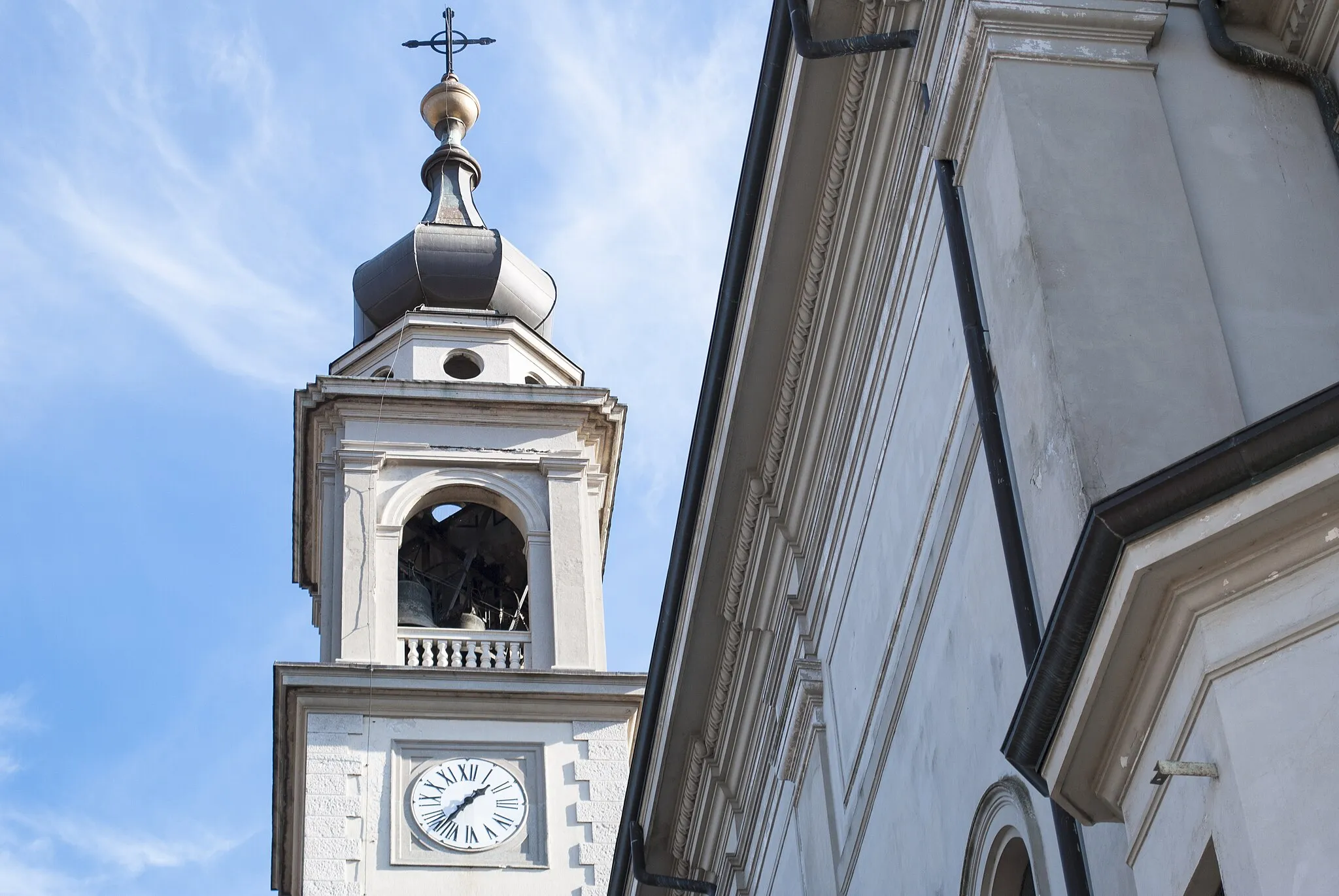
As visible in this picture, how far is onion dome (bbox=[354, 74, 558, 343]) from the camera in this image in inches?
1167

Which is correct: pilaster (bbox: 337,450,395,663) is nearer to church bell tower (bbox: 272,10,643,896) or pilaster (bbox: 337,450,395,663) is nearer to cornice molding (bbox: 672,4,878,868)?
church bell tower (bbox: 272,10,643,896)

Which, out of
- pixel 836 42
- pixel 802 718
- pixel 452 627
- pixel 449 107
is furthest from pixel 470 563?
pixel 836 42

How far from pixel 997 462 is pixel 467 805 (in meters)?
15.1

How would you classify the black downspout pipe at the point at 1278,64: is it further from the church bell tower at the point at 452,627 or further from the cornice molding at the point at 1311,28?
the church bell tower at the point at 452,627

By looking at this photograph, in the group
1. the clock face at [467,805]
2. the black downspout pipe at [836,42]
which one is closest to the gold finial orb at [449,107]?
the clock face at [467,805]

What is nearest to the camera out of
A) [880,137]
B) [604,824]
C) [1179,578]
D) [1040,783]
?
[1179,578]

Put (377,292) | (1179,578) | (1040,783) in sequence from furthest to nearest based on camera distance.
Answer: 1. (377,292)
2. (1040,783)
3. (1179,578)

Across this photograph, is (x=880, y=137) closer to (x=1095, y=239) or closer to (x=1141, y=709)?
(x=1095, y=239)

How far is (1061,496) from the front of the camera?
26.7ft

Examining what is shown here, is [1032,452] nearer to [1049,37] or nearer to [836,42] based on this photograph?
[1049,37]

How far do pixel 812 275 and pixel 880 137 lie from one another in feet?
3.72

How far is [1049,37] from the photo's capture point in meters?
9.42

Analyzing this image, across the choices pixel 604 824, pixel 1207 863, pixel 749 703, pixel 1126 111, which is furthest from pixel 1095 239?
pixel 604 824

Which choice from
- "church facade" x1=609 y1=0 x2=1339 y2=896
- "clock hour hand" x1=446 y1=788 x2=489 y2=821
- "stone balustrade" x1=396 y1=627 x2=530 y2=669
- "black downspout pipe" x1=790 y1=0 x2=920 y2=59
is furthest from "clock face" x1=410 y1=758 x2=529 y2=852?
"black downspout pipe" x1=790 y1=0 x2=920 y2=59
